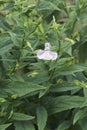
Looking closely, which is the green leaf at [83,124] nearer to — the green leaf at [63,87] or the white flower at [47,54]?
the green leaf at [63,87]

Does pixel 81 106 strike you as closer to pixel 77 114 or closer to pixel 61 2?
pixel 77 114

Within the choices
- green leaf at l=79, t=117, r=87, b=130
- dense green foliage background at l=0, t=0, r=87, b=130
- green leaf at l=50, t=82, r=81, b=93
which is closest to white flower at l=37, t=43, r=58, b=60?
dense green foliage background at l=0, t=0, r=87, b=130

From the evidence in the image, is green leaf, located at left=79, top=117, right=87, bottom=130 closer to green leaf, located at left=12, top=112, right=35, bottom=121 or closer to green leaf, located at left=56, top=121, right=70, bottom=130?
green leaf, located at left=56, top=121, right=70, bottom=130

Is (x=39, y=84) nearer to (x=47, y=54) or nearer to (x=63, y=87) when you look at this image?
(x=63, y=87)

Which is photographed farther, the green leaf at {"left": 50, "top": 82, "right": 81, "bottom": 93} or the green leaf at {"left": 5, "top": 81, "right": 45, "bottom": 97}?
the green leaf at {"left": 50, "top": 82, "right": 81, "bottom": 93}

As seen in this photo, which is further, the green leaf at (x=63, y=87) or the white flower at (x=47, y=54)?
the green leaf at (x=63, y=87)

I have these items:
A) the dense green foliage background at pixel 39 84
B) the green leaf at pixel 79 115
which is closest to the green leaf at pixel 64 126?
the dense green foliage background at pixel 39 84

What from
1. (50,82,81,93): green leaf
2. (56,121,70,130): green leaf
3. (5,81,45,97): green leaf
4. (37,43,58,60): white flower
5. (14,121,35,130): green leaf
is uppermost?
(37,43,58,60): white flower
